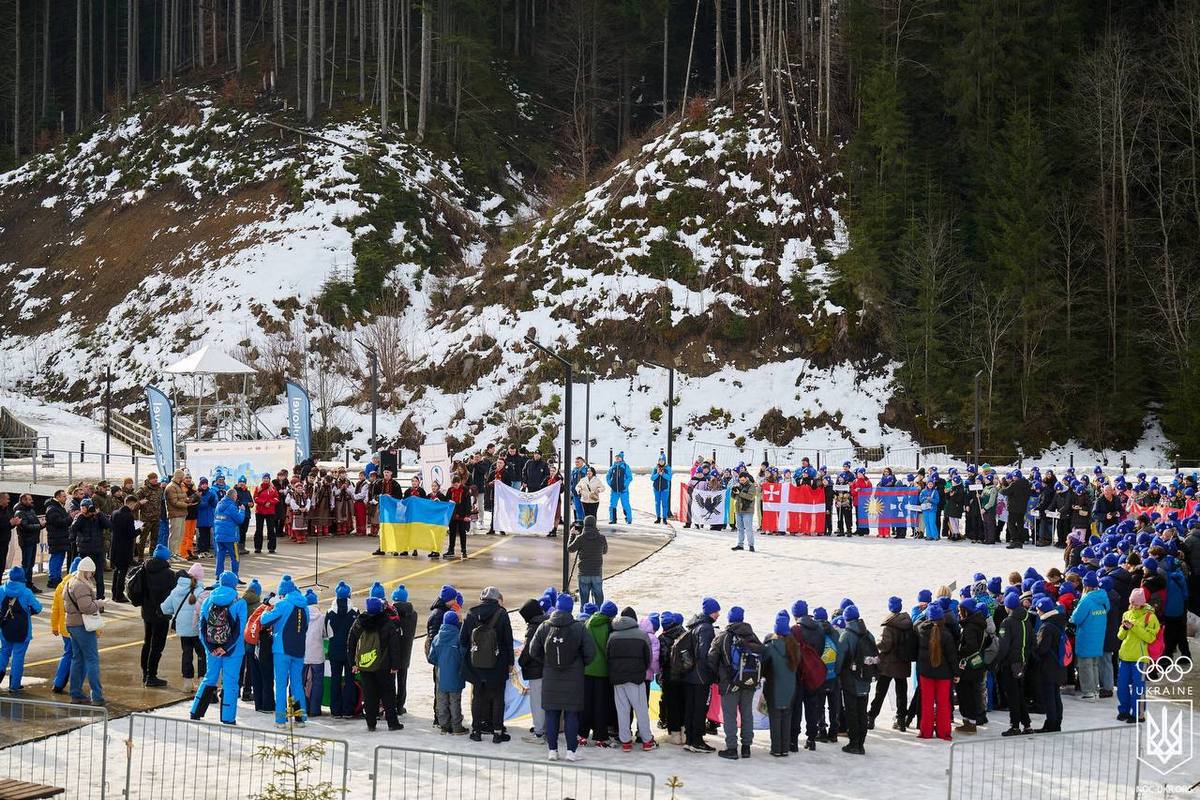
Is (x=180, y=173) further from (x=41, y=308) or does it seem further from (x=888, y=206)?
(x=888, y=206)

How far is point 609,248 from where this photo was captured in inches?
2377

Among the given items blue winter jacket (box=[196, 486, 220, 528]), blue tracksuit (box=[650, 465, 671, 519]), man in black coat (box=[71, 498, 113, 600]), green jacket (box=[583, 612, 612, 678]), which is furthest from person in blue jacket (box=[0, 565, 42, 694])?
blue tracksuit (box=[650, 465, 671, 519])

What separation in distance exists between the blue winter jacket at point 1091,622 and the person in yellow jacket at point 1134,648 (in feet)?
1.72

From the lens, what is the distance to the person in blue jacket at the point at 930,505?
28.4m

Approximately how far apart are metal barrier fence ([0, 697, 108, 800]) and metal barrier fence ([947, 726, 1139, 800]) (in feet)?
25.6

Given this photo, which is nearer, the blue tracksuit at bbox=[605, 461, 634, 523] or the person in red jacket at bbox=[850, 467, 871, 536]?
the person in red jacket at bbox=[850, 467, 871, 536]

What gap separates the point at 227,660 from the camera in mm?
13039

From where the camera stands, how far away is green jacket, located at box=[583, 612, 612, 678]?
12383mm

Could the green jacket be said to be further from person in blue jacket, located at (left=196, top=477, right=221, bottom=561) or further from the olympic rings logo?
person in blue jacket, located at (left=196, top=477, right=221, bottom=561)

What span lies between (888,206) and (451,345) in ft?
70.6

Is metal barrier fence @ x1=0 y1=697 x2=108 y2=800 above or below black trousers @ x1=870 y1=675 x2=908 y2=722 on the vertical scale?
below

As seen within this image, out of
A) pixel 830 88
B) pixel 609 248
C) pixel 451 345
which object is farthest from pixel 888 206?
pixel 451 345

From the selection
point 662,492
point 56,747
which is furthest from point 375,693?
point 662,492

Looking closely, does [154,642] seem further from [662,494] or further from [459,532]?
[662,494]
